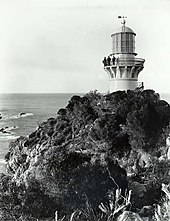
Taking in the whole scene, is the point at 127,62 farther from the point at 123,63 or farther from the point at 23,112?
the point at 23,112

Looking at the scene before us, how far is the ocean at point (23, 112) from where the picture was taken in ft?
4.89

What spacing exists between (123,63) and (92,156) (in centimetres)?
35

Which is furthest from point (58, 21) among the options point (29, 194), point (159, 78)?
point (29, 194)

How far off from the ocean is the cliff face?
23mm

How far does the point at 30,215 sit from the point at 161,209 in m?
0.45

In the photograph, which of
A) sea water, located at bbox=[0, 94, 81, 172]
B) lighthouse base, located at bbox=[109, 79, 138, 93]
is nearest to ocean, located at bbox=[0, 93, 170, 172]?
sea water, located at bbox=[0, 94, 81, 172]

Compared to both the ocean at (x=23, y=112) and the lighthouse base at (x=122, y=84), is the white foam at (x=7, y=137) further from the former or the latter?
the lighthouse base at (x=122, y=84)

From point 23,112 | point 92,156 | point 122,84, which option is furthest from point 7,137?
point 122,84

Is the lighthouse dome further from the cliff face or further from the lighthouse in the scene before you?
the cliff face

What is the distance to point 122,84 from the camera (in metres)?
1.58

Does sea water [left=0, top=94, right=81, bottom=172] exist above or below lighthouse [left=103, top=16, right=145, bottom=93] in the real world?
below

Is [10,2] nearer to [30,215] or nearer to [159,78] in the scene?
[159,78]

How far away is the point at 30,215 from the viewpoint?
59.5 inches

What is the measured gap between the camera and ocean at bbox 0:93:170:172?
149 cm
